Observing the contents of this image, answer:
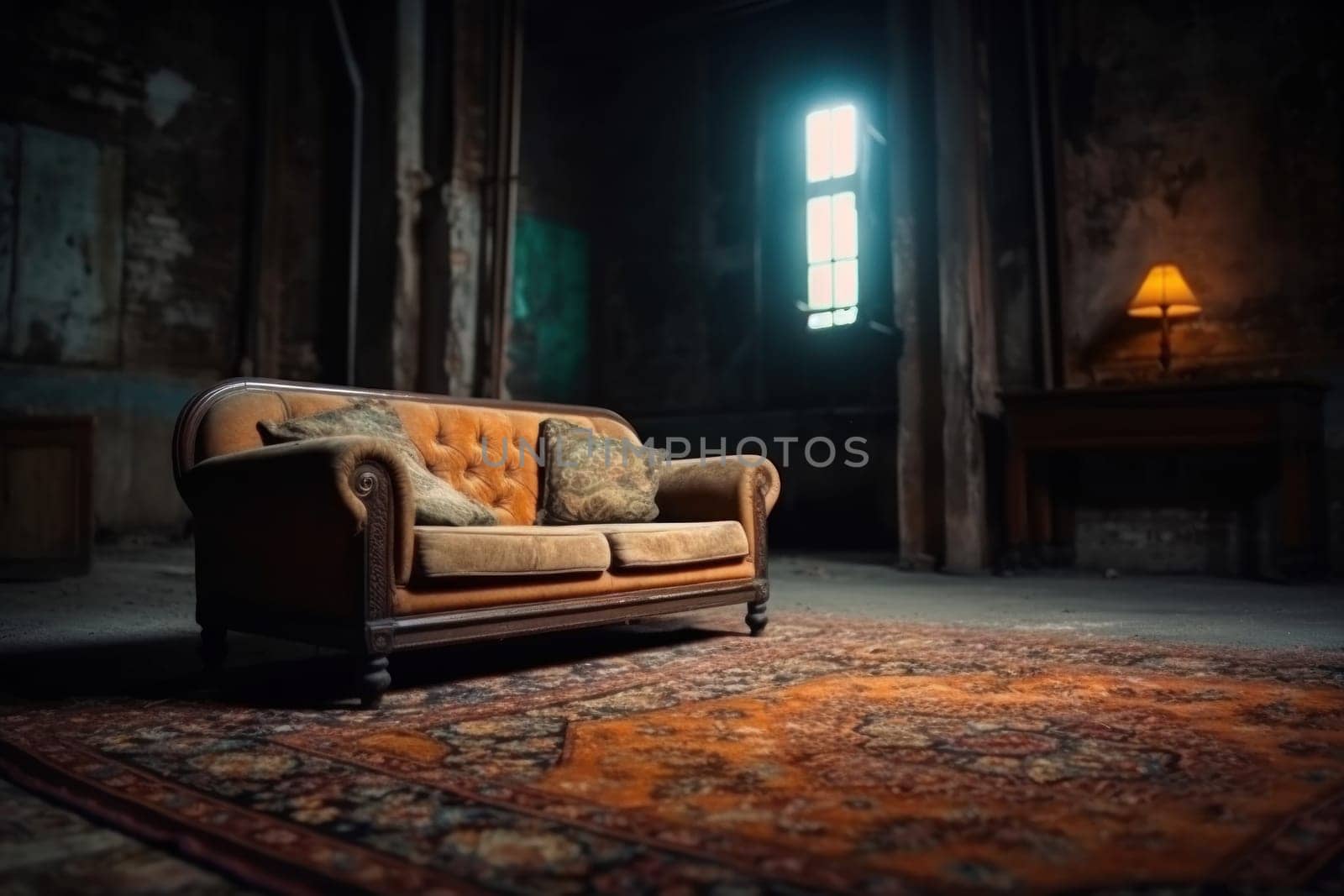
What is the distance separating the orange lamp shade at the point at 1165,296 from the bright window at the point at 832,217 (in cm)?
289

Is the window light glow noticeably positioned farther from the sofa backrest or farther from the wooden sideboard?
the sofa backrest

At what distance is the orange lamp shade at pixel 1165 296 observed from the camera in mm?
5883

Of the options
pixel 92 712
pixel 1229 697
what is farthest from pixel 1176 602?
pixel 92 712

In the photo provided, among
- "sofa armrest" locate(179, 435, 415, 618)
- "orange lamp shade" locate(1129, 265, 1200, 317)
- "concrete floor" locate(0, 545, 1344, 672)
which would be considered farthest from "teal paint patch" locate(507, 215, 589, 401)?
"sofa armrest" locate(179, 435, 415, 618)

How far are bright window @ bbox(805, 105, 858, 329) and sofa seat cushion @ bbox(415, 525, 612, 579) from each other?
234 inches

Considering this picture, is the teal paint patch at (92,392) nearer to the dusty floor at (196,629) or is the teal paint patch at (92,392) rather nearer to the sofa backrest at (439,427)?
the dusty floor at (196,629)

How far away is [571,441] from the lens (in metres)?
3.80

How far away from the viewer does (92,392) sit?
23.6 ft

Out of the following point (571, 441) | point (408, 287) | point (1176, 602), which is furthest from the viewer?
point (408, 287)

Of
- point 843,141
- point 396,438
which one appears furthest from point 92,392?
point 843,141

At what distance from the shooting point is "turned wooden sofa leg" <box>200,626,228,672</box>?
2945mm

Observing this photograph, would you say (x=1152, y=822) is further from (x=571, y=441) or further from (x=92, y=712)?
(x=571, y=441)

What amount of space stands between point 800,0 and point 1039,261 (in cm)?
396

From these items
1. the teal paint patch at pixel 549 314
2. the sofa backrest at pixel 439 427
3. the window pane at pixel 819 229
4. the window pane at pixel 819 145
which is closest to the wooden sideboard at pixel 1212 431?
the sofa backrest at pixel 439 427
